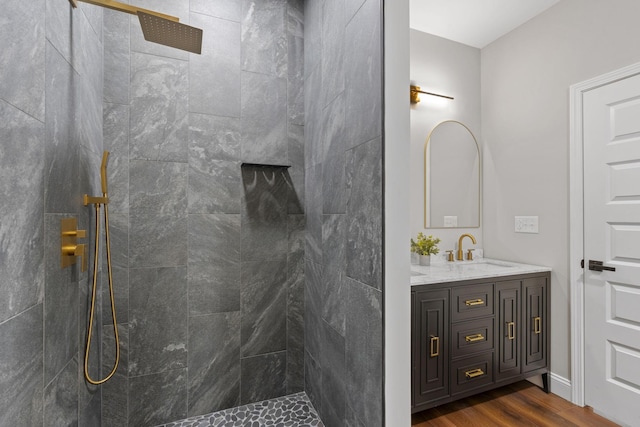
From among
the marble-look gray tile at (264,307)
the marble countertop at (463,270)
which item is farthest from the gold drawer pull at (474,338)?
the marble-look gray tile at (264,307)

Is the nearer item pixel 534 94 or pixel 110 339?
pixel 110 339

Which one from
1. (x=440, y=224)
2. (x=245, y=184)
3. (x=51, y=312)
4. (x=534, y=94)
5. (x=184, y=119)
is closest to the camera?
(x=51, y=312)

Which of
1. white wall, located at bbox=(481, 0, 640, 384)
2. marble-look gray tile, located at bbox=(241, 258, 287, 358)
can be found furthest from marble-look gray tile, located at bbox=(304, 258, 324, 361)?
white wall, located at bbox=(481, 0, 640, 384)

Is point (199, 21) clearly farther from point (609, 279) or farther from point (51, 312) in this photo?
point (609, 279)

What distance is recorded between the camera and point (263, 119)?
1.94m

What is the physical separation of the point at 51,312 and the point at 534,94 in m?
3.37

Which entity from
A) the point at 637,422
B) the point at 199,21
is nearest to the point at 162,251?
the point at 199,21

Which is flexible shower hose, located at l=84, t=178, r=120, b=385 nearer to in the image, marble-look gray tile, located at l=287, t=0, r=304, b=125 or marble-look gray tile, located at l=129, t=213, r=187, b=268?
marble-look gray tile, located at l=129, t=213, r=187, b=268

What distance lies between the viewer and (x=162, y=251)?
5.59 ft

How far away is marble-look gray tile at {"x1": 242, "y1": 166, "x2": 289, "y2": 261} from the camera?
6.25 ft

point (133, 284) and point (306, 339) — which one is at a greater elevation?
point (133, 284)

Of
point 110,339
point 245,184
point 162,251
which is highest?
point 245,184

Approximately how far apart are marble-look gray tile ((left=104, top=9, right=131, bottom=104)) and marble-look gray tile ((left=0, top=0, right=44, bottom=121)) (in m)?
0.71

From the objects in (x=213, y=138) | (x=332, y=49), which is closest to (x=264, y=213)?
(x=213, y=138)
